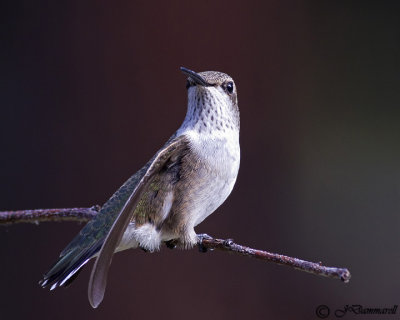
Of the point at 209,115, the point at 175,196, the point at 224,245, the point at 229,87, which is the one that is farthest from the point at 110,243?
the point at 229,87

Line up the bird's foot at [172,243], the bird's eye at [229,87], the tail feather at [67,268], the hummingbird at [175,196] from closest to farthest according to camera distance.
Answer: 1. the tail feather at [67,268]
2. the hummingbird at [175,196]
3. the bird's foot at [172,243]
4. the bird's eye at [229,87]

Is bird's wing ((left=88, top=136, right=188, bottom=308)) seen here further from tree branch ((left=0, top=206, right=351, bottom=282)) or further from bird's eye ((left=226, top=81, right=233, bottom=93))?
bird's eye ((left=226, top=81, right=233, bottom=93))

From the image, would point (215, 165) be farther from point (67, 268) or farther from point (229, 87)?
point (67, 268)

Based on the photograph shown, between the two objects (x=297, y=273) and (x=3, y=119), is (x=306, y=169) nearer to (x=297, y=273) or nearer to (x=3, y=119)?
(x=297, y=273)

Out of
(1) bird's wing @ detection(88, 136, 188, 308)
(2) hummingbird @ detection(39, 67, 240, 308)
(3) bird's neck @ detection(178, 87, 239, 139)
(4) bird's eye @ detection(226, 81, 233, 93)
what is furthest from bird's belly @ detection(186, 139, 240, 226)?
(4) bird's eye @ detection(226, 81, 233, 93)

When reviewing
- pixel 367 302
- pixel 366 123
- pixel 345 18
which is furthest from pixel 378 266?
pixel 345 18

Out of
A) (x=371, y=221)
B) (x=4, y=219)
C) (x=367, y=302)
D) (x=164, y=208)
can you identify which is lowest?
(x=367, y=302)

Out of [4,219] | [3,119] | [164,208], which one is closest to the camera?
[4,219]

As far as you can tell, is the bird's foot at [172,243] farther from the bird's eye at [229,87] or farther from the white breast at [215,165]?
the bird's eye at [229,87]

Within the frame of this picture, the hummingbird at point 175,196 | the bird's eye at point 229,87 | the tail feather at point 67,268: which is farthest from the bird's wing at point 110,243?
the bird's eye at point 229,87
